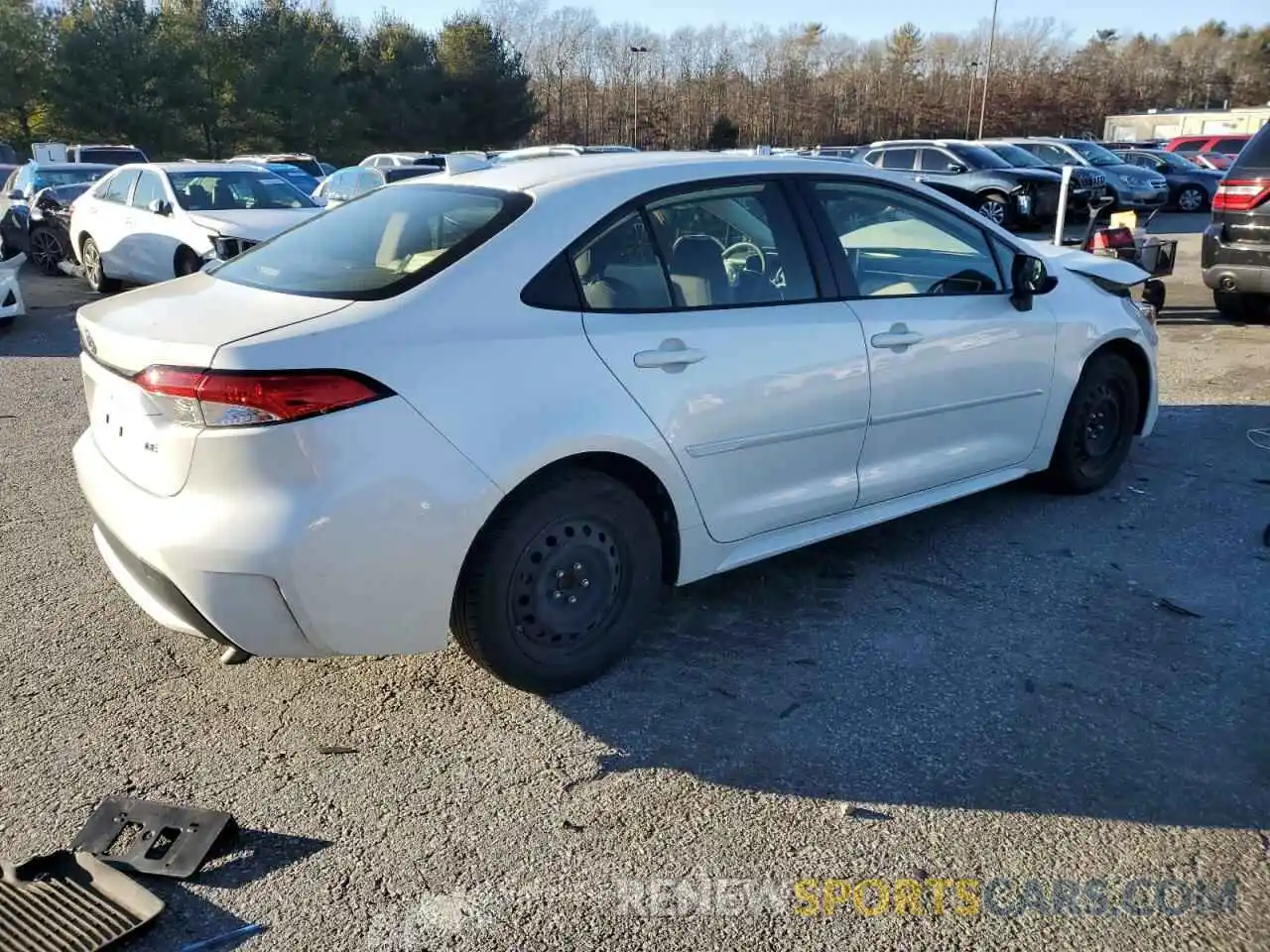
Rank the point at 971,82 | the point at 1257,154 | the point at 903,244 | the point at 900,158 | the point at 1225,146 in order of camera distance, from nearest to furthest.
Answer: the point at 903,244
the point at 1257,154
the point at 900,158
the point at 1225,146
the point at 971,82

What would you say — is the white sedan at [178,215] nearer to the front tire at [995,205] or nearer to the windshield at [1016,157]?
the front tire at [995,205]

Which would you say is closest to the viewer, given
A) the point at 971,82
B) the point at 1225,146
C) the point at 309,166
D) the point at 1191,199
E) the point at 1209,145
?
the point at 1191,199

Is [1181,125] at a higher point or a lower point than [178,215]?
higher

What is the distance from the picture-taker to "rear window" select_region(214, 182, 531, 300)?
312cm

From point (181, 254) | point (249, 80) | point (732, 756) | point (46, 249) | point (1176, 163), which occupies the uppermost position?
point (249, 80)

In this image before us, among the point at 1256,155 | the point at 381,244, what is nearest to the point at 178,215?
the point at 381,244

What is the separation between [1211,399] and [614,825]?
6.10 metres

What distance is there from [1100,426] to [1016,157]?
18274mm

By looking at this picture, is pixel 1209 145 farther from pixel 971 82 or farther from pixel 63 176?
pixel 971 82

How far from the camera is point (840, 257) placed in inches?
154

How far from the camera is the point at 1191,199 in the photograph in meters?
25.6

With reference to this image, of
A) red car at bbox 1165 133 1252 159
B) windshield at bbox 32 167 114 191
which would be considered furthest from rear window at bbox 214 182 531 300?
red car at bbox 1165 133 1252 159

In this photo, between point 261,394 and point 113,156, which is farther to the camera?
point 113,156

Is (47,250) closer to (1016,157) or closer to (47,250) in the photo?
(47,250)
